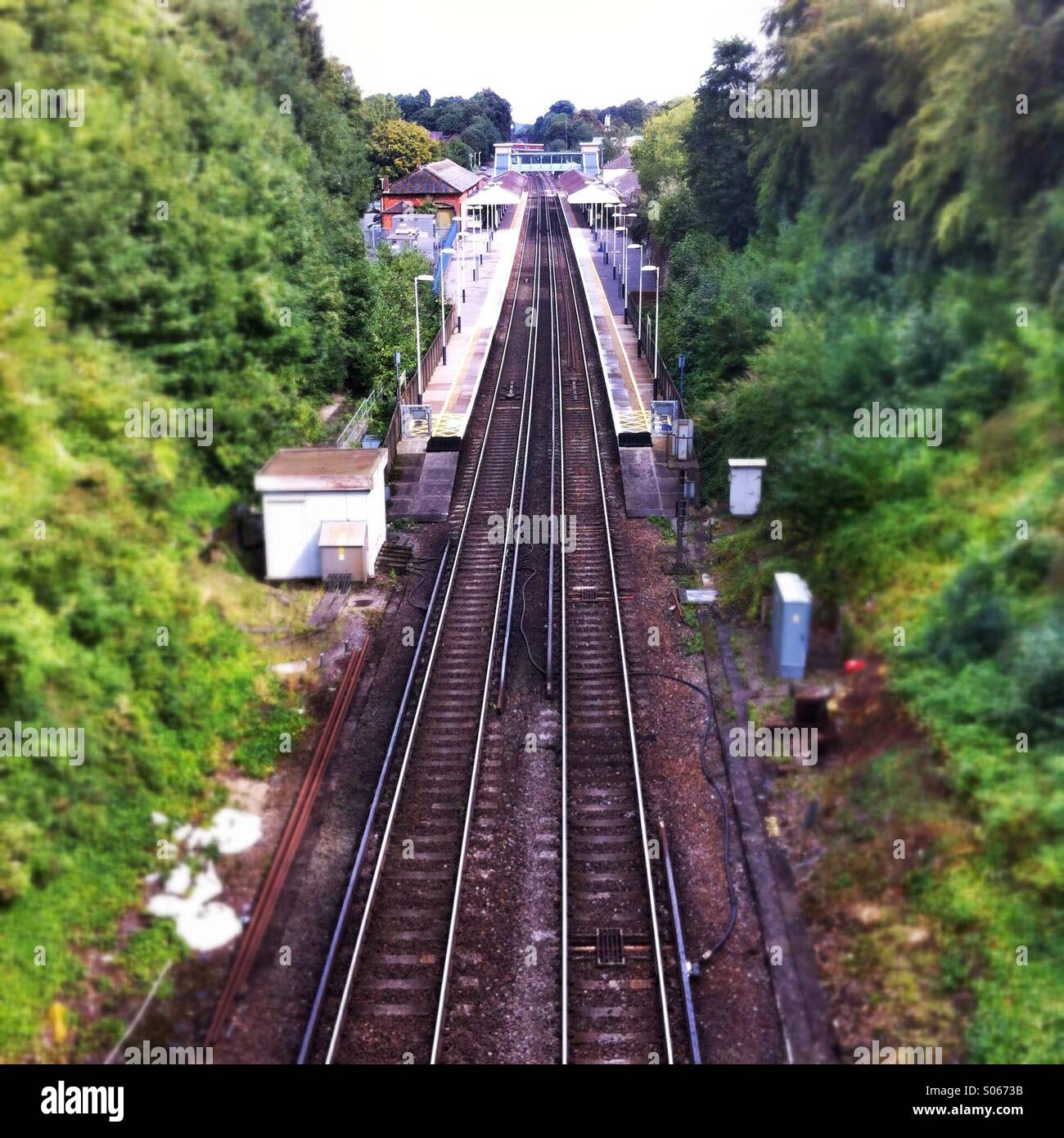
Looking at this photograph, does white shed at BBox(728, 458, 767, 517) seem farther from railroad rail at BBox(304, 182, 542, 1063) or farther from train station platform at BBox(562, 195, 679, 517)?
railroad rail at BBox(304, 182, 542, 1063)

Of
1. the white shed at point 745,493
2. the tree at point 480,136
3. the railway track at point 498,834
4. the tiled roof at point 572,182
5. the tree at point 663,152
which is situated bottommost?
the railway track at point 498,834

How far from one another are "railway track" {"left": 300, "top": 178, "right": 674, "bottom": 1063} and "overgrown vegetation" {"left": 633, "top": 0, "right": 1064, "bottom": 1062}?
2544 millimetres

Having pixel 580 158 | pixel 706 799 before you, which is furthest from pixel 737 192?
pixel 580 158

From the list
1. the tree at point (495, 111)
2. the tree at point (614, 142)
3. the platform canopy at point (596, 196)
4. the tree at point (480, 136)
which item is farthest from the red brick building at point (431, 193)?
the tree at point (495, 111)

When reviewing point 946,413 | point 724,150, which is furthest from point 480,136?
point 946,413

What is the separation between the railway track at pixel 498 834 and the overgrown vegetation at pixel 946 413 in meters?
2.54

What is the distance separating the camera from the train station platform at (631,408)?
20.3 meters

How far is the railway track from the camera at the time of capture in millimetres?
8664

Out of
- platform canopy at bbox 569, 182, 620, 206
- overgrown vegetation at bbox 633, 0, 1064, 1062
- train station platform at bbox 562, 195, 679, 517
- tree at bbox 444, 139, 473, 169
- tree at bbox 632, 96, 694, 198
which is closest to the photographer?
overgrown vegetation at bbox 633, 0, 1064, 1062

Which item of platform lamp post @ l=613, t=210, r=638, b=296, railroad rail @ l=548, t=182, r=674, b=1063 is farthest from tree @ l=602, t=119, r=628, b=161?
railroad rail @ l=548, t=182, r=674, b=1063

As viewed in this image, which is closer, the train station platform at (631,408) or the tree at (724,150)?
the train station platform at (631,408)

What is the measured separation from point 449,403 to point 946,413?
1485 centimetres

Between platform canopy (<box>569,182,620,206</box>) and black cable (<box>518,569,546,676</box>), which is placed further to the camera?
platform canopy (<box>569,182,620,206</box>)

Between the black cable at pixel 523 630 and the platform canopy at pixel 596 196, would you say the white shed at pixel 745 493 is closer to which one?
the black cable at pixel 523 630
